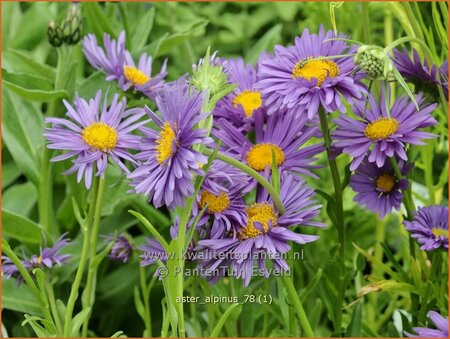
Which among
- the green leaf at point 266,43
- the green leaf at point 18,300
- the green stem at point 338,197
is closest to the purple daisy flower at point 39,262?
the green leaf at point 18,300

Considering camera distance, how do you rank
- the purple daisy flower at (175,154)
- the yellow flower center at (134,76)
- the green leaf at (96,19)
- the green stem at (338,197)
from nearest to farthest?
1. the purple daisy flower at (175,154)
2. the green stem at (338,197)
3. the yellow flower center at (134,76)
4. the green leaf at (96,19)

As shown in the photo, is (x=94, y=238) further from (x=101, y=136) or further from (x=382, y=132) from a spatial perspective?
(x=382, y=132)

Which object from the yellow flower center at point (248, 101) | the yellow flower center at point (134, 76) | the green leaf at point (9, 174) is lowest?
the green leaf at point (9, 174)

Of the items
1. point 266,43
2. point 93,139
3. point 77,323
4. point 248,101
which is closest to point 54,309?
point 77,323

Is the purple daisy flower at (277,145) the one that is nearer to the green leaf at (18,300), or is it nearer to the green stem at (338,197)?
the green stem at (338,197)

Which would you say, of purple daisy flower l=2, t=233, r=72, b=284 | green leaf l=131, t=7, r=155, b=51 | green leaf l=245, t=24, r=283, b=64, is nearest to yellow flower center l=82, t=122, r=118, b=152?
purple daisy flower l=2, t=233, r=72, b=284

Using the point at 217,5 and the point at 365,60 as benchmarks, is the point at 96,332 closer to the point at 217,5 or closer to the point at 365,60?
the point at 365,60

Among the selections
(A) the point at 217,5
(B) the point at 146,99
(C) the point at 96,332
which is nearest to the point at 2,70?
(B) the point at 146,99

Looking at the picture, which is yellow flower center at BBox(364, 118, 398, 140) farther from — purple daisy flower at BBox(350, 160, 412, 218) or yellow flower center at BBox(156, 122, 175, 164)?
yellow flower center at BBox(156, 122, 175, 164)

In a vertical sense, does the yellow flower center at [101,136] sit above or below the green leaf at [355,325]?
above
